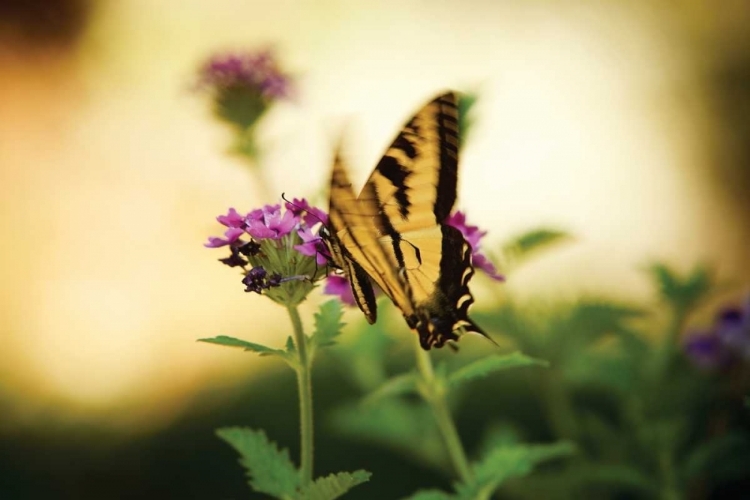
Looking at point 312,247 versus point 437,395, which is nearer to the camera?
point 312,247

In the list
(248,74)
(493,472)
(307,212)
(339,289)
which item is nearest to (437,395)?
(493,472)

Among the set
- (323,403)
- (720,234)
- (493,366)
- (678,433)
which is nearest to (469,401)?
(323,403)

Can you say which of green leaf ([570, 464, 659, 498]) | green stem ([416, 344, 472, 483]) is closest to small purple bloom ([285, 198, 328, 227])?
green stem ([416, 344, 472, 483])

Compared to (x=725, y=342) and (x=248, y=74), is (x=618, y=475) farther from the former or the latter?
(x=248, y=74)

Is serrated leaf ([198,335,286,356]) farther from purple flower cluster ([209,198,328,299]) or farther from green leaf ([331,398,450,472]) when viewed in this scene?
green leaf ([331,398,450,472])

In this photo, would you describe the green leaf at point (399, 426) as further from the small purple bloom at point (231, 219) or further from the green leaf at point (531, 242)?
the small purple bloom at point (231, 219)

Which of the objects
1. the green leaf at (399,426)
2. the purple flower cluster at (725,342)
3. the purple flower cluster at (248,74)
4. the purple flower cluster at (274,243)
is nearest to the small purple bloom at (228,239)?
the purple flower cluster at (274,243)
